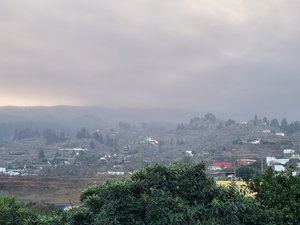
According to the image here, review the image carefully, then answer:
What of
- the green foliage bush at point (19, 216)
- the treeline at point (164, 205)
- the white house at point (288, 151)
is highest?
the treeline at point (164, 205)

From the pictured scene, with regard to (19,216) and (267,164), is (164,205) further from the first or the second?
(267,164)

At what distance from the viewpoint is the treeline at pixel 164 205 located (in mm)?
12656

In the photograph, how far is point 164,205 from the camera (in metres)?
12.7

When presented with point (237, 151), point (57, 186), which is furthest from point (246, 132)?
point (57, 186)

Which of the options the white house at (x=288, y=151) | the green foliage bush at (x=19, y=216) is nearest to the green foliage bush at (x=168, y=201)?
the green foliage bush at (x=19, y=216)

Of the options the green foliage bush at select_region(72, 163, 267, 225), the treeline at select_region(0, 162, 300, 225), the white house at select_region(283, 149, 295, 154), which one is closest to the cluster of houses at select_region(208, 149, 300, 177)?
the white house at select_region(283, 149, 295, 154)

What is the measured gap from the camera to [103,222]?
12.6 m

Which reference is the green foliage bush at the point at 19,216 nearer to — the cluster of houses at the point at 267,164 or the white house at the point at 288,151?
the cluster of houses at the point at 267,164

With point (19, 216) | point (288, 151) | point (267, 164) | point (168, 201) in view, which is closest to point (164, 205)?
point (168, 201)

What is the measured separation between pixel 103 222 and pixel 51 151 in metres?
179

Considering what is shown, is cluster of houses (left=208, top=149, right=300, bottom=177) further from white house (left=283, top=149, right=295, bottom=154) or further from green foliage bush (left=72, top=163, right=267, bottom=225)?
green foliage bush (left=72, top=163, right=267, bottom=225)

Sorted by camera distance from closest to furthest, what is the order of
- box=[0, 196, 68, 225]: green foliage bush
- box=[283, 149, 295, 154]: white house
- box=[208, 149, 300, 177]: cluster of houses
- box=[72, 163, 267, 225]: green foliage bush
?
box=[72, 163, 267, 225]: green foliage bush → box=[0, 196, 68, 225]: green foliage bush → box=[208, 149, 300, 177]: cluster of houses → box=[283, 149, 295, 154]: white house

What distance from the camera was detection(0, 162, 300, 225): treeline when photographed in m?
12.7

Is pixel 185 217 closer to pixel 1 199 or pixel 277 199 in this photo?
pixel 277 199
